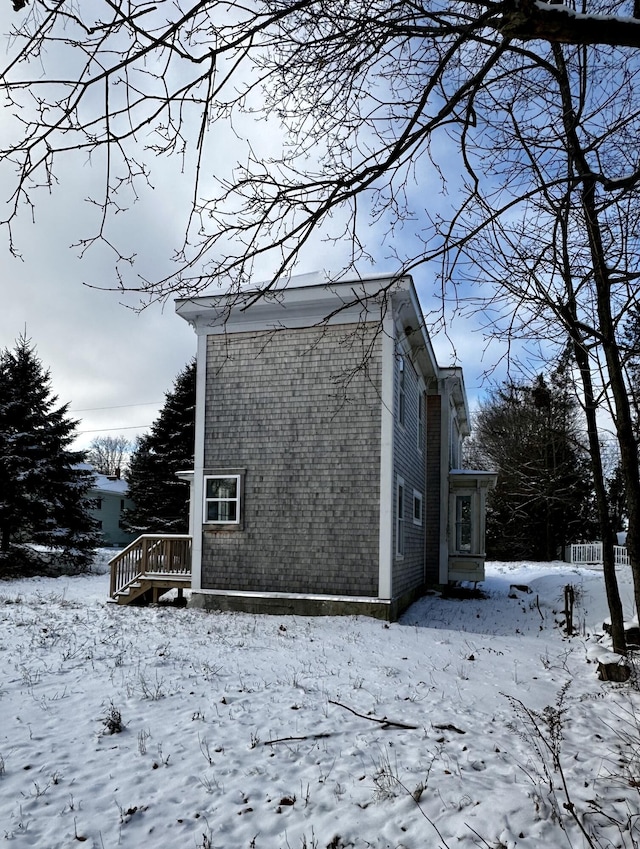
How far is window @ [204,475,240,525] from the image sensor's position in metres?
11.5

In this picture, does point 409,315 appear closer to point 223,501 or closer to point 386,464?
point 386,464

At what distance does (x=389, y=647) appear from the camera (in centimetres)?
822

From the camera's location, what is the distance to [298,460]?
11242 mm

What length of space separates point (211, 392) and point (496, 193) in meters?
7.83

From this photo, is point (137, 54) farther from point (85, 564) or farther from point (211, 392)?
point (85, 564)

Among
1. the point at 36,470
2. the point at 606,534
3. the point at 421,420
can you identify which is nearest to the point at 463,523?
the point at 421,420

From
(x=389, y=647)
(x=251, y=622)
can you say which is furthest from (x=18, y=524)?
(x=389, y=647)

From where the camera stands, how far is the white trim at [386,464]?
1041 centimetres

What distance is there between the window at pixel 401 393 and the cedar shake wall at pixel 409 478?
14 cm

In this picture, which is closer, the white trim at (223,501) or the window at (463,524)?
the white trim at (223,501)

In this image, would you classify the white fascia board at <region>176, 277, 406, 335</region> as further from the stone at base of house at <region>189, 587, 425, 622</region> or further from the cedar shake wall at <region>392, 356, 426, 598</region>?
the stone at base of house at <region>189, 587, 425, 622</region>

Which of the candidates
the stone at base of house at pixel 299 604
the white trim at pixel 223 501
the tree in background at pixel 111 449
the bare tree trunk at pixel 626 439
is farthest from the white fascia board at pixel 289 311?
the tree in background at pixel 111 449

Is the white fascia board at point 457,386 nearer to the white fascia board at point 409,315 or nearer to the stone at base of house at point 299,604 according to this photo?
the white fascia board at point 409,315

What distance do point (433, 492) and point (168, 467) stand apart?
43.9ft
